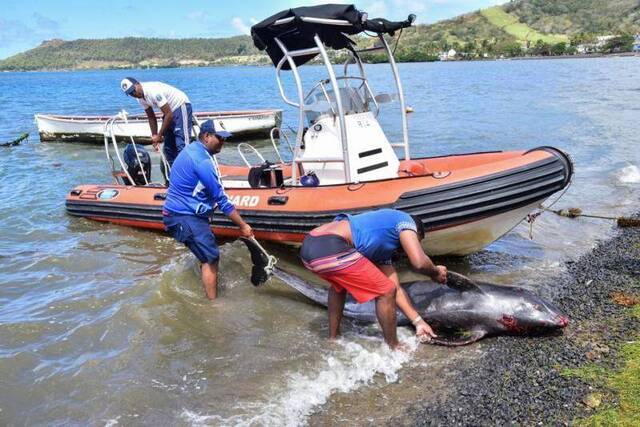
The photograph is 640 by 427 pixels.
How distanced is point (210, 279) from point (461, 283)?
2.76 m

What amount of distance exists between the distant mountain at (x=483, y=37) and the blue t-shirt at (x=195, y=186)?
373ft

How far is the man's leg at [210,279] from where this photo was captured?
6.28 m

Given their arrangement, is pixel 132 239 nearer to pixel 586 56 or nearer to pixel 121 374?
pixel 121 374

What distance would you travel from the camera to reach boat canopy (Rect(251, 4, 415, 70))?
672 centimetres

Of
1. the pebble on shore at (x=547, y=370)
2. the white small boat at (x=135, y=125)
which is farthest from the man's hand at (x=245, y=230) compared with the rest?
the white small boat at (x=135, y=125)

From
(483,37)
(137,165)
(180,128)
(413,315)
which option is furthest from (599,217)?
(483,37)

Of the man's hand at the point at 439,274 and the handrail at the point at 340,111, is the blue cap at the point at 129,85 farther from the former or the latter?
the man's hand at the point at 439,274

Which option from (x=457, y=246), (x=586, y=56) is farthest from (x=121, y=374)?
(x=586, y=56)

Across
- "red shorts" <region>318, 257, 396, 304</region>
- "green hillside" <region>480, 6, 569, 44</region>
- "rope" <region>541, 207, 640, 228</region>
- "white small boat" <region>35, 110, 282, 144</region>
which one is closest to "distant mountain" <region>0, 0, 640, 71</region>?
"green hillside" <region>480, 6, 569, 44</region>

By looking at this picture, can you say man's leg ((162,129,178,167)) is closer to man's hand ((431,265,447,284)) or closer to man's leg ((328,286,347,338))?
Result: man's leg ((328,286,347,338))

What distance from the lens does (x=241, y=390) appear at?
459cm

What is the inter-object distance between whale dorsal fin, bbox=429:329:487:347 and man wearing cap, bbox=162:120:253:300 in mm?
2221

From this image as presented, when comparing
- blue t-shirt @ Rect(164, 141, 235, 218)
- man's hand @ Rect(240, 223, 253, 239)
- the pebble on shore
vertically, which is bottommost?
the pebble on shore

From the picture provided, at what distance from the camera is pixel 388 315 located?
481 cm
